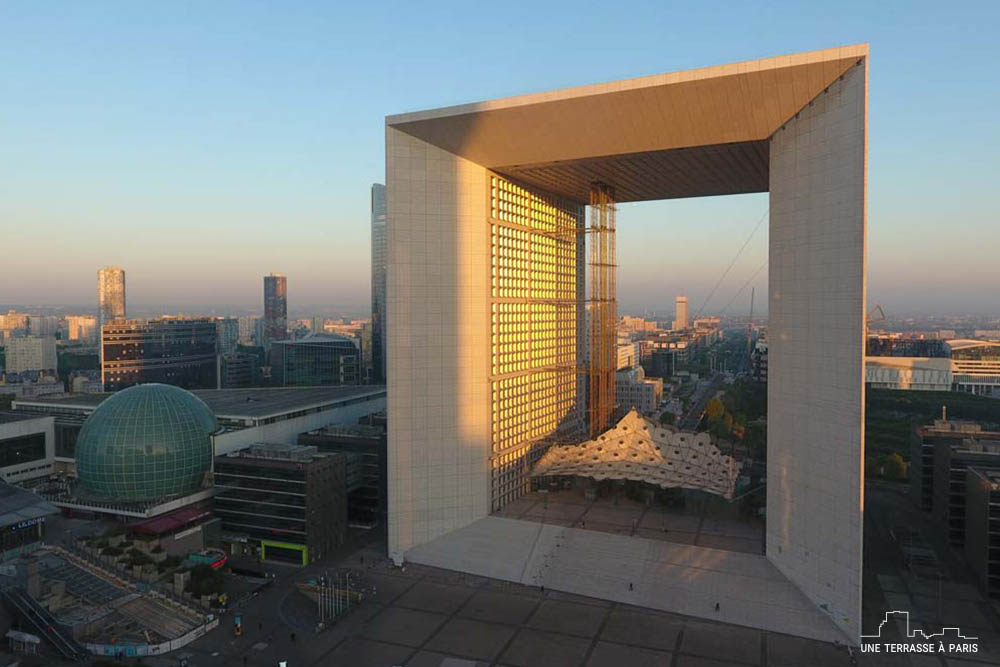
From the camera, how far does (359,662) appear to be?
36.1 meters

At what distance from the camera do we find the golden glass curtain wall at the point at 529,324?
55.3m

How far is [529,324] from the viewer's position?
197ft

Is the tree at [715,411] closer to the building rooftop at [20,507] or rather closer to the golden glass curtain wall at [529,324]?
the golden glass curtain wall at [529,324]

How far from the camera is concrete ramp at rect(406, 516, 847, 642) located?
4044 cm

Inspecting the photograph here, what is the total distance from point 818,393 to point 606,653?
768 inches

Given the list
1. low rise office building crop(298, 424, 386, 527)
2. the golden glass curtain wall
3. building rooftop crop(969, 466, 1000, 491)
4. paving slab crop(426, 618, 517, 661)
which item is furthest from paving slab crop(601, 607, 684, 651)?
low rise office building crop(298, 424, 386, 527)

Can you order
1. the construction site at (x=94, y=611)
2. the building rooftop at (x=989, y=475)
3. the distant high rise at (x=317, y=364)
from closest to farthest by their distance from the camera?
1. the construction site at (x=94, y=611)
2. the building rooftop at (x=989, y=475)
3. the distant high rise at (x=317, y=364)

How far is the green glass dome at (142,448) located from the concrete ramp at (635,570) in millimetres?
21715

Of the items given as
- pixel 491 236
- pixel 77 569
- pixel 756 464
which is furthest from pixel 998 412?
pixel 77 569

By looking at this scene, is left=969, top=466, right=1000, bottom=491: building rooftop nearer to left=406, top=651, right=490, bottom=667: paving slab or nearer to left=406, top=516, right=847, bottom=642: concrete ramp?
left=406, top=516, right=847, bottom=642: concrete ramp

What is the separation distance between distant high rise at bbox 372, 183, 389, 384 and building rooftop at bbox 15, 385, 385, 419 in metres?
71.8

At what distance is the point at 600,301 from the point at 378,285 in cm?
12575

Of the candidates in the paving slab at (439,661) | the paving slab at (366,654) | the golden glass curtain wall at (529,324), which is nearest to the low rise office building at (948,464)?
the golden glass curtain wall at (529,324)

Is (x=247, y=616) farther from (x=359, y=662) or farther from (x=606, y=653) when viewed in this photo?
(x=606, y=653)
